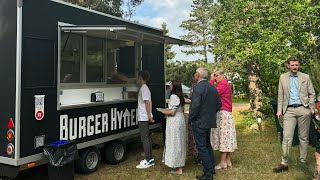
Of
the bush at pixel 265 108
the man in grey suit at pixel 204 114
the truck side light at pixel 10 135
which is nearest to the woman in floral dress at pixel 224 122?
the man in grey suit at pixel 204 114

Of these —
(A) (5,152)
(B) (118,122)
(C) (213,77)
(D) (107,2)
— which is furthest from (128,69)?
(D) (107,2)

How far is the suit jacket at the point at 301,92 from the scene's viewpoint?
529 centimetres

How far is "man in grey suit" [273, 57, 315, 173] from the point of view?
531 cm

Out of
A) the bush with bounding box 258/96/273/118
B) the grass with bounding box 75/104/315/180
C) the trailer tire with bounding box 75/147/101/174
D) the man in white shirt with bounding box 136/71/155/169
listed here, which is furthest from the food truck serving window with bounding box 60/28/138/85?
the bush with bounding box 258/96/273/118

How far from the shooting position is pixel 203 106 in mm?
5023

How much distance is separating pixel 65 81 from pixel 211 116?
7.73ft

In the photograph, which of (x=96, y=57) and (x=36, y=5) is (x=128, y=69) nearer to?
(x=96, y=57)

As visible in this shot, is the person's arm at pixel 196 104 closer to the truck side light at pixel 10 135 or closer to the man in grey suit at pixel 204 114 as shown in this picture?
the man in grey suit at pixel 204 114

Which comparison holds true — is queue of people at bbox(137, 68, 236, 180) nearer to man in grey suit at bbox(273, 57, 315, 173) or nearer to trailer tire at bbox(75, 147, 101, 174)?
trailer tire at bbox(75, 147, 101, 174)

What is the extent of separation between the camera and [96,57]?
5938 millimetres

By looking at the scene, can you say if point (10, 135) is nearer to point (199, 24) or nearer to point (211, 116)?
point (211, 116)

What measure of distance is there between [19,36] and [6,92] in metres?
0.76

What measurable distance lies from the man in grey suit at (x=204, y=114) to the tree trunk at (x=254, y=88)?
546cm

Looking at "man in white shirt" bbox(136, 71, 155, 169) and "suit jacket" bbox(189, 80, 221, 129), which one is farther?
"man in white shirt" bbox(136, 71, 155, 169)
